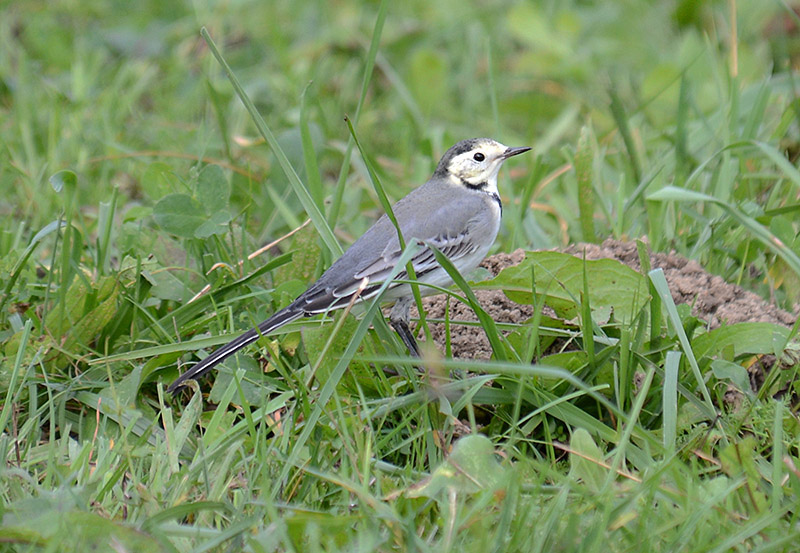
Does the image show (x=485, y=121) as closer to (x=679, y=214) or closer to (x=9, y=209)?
(x=679, y=214)

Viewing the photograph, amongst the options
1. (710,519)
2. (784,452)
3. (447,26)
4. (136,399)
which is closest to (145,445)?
(136,399)

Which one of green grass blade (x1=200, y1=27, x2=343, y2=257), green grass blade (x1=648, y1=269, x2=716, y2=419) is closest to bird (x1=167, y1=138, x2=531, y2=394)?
green grass blade (x1=200, y1=27, x2=343, y2=257)

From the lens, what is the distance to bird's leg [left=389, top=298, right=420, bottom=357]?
4.06 meters

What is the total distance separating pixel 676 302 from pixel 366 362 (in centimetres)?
139

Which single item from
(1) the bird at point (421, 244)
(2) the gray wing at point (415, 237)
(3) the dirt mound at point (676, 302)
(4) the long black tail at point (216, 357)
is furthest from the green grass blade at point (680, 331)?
(4) the long black tail at point (216, 357)

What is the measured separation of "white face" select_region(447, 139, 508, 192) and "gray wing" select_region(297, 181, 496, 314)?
0.37ft

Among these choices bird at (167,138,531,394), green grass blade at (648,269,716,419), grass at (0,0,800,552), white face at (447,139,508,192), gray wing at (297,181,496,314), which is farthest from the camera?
white face at (447,139,508,192)

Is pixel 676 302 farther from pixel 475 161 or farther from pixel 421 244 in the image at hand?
pixel 475 161

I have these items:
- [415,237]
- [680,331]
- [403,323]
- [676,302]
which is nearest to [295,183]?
[415,237]

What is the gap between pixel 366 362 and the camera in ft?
12.1

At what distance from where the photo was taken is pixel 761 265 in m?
4.55

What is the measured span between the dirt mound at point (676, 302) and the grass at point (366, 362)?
130 mm

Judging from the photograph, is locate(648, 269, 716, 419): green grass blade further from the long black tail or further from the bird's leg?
the long black tail

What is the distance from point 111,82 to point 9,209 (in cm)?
236
